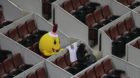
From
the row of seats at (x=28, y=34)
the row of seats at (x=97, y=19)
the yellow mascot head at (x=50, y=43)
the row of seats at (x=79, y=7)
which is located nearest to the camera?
the yellow mascot head at (x=50, y=43)

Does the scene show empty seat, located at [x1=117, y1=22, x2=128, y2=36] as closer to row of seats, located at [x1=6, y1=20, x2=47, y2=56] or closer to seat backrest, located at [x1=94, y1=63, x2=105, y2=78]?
seat backrest, located at [x1=94, y1=63, x2=105, y2=78]

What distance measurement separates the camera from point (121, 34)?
1352cm

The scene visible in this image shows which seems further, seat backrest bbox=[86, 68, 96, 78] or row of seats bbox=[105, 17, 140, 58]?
row of seats bbox=[105, 17, 140, 58]

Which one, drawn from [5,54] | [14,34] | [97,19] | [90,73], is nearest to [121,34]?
[97,19]

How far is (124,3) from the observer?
14453 mm

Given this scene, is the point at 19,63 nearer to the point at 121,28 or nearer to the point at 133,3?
the point at 121,28

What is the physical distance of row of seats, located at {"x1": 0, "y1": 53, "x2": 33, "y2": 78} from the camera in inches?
469

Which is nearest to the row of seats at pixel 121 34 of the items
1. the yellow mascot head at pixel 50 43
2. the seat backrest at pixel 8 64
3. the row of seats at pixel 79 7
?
the row of seats at pixel 79 7

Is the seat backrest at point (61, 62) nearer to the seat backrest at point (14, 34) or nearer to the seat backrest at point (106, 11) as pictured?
the seat backrest at point (14, 34)

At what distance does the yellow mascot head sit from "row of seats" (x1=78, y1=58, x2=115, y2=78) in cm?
74

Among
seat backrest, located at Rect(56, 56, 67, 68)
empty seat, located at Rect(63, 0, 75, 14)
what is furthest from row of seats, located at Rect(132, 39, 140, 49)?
empty seat, located at Rect(63, 0, 75, 14)

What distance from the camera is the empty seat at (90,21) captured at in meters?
13.5

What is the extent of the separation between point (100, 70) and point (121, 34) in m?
1.43

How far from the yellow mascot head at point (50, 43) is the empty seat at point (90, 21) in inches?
54.2
